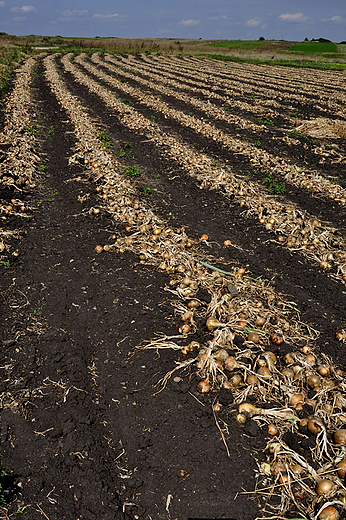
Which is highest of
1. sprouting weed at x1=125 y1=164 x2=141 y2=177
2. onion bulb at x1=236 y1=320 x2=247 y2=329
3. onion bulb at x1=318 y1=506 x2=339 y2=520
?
sprouting weed at x1=125 y1=164 x2=141 y2=177

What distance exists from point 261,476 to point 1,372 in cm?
268

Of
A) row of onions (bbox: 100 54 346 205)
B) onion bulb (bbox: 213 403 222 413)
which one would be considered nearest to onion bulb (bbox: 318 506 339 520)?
onion bulb (bbox: 213 403 222 413)

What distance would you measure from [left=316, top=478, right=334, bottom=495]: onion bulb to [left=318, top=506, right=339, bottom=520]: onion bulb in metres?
0.11

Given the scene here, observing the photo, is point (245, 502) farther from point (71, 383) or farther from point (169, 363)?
point (71, 383)

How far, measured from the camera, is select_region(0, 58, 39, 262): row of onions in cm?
631

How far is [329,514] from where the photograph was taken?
229 cm

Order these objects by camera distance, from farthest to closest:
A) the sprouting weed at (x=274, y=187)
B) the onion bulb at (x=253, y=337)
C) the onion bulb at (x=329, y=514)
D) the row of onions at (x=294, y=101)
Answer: the row of onions at (x=294, y=101)
the sprouting weed at (x=274, y=187)
the onion bulb at (x=253, y=337)
the onion bulb at (x=329, y=514)

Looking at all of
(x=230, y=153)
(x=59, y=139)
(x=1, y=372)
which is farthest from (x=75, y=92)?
(x=1, y=372)

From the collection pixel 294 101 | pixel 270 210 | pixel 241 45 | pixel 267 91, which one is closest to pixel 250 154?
pixel 270 210

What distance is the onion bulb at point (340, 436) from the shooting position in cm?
275

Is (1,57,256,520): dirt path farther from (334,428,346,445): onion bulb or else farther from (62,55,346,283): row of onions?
(62,55,346,283): row of onions

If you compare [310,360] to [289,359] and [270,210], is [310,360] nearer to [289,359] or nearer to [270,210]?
[289,359]

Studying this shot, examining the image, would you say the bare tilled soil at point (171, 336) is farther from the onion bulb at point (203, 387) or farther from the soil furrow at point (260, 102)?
the soil furrow at point (260, 102)

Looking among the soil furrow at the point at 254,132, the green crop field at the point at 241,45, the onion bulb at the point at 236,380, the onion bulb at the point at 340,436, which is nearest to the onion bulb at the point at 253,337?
the onion bulb at the point at 236,380
